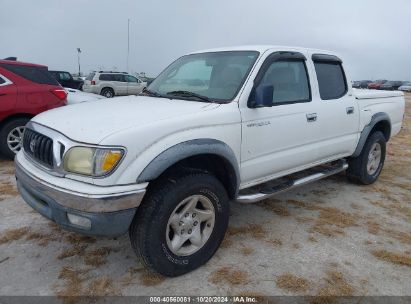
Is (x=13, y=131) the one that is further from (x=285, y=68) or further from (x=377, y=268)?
(x=377, y=268)

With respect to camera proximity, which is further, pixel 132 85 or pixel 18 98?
pixel 132 85

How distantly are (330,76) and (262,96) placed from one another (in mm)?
1745

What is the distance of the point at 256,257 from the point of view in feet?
10.8

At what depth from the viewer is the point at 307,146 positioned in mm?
4055

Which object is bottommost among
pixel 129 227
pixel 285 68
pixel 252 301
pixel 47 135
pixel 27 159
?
pixel 252 301

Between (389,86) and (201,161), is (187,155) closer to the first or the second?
(201,161)

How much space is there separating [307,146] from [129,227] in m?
2.27

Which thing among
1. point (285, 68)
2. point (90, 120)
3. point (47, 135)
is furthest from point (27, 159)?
point (285, 68)

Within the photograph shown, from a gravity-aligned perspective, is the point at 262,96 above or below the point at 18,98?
above

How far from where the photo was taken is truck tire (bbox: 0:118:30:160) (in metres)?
5.95

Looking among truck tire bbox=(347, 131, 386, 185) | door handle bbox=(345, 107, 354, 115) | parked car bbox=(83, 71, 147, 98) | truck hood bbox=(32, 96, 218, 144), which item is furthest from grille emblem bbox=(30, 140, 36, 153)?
parked car bbox=(83, 71, 147, 98)

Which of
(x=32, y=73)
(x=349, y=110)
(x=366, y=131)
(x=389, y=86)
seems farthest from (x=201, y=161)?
(x=389, y=86)

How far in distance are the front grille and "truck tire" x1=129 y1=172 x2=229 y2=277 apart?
788 mm

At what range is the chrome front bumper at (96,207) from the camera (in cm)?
243
